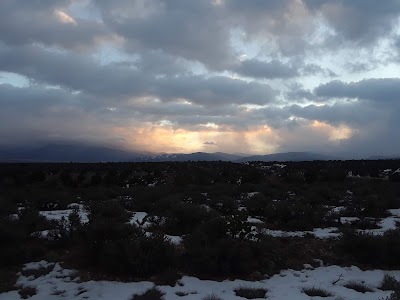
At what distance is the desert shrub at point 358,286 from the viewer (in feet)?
30.2

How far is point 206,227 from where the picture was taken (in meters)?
11.7

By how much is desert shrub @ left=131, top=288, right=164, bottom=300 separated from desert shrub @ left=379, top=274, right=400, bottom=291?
205 inches

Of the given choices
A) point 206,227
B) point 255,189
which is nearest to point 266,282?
point 206,227

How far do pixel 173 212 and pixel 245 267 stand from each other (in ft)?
15.9

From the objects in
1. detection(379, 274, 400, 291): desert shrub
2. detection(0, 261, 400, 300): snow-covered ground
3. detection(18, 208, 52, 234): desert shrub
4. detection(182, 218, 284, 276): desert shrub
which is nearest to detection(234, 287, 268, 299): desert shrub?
detection(0, 261, 400, 300): snow-covered ground

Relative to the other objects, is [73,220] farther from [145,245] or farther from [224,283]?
[224,283]

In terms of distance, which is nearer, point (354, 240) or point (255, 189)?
A: point (354, 240)

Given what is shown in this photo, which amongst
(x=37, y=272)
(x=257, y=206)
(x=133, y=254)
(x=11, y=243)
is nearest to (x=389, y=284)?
(x=133, y=254)

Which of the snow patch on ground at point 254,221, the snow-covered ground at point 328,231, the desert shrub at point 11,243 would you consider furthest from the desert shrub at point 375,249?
the desert shrub at point 11,243

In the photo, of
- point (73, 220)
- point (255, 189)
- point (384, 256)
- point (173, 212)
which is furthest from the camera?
point (255, 189)

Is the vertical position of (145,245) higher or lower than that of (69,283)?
higher

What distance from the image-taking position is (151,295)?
843 centimetres

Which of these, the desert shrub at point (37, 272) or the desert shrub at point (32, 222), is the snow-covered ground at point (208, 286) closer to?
the desert shrub at point (37, 272)

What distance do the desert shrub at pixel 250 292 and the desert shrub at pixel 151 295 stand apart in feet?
5.70
